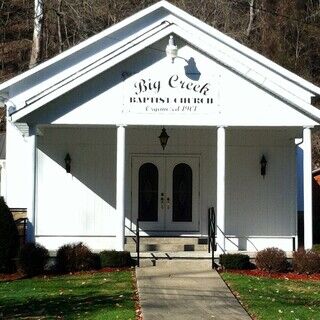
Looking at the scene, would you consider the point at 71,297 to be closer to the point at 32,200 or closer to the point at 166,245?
the point at 32,200

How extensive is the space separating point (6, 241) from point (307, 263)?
21.7 feet

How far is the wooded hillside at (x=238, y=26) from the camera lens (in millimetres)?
40656

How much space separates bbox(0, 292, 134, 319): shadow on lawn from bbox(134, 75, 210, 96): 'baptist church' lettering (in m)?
5.79

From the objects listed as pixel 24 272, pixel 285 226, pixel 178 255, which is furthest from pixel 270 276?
pixel 24 272

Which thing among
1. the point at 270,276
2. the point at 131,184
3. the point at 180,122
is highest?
the point at 180,122

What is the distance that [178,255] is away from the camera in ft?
57.7

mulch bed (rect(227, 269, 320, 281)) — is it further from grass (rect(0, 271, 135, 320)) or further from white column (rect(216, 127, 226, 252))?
grass (rect(0, 271, 135, 320))

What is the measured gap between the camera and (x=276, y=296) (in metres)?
13.4

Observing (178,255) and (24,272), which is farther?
(178,255)

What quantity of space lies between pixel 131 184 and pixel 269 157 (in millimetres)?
3767

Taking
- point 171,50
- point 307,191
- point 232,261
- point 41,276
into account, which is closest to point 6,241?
point 41,276

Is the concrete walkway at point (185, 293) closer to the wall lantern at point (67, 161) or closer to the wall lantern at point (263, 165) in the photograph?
the wall lantern at point (263, 165)

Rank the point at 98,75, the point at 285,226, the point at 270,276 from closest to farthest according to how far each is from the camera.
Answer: the point at 270,276 → the point at 98,75 → the point at 285,226

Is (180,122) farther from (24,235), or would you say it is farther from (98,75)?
(24,235)
